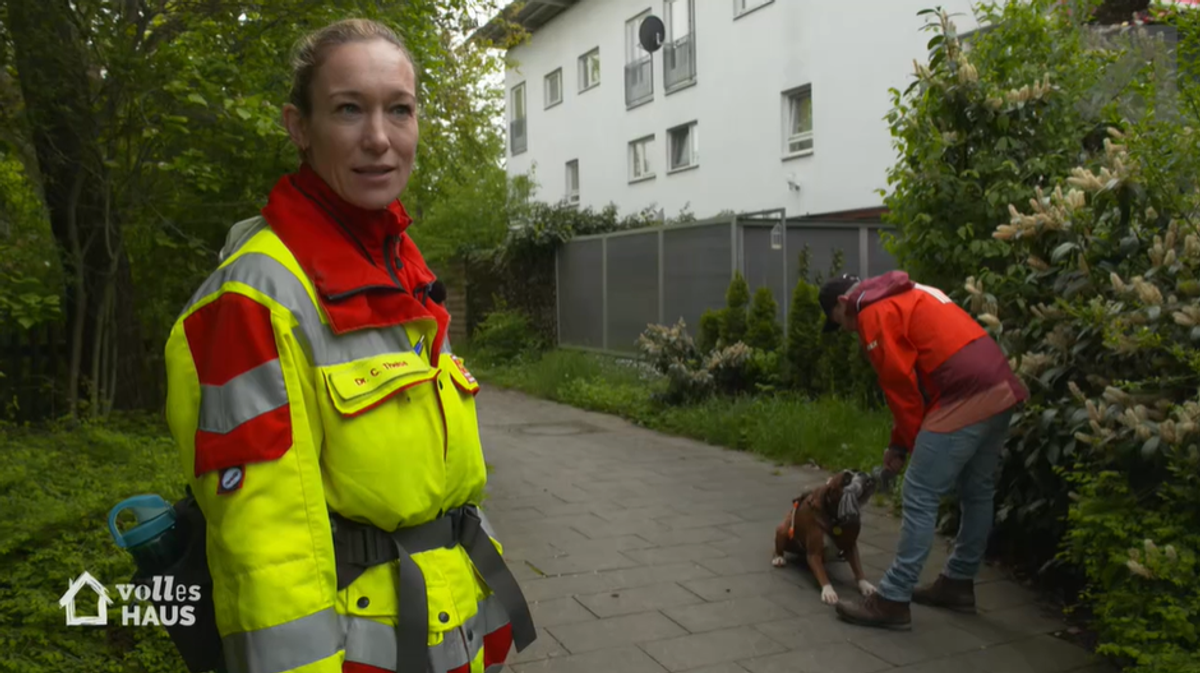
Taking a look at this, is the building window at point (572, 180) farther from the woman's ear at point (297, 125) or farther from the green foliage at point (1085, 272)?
the woman's ear at point (297, 125)

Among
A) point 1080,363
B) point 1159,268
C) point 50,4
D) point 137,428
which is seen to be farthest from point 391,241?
point 137,428

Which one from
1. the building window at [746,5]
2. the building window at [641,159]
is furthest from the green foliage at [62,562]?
the building window at [641,159]

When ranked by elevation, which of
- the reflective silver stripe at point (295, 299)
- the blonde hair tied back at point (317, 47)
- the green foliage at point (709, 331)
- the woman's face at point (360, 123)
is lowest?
the green foliage at point (709, 331)

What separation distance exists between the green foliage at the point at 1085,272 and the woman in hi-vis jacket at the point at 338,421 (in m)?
3.04

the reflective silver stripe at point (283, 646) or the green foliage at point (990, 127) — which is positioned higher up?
the green foliage at point (990, 127)

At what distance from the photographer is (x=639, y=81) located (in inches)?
907

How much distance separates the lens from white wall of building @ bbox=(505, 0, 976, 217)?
1580 cm

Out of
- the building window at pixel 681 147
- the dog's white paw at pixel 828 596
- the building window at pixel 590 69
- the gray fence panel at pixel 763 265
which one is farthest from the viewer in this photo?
the building window at pixel 590 69

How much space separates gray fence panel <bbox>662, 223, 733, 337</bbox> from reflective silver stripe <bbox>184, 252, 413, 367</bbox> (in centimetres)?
1081

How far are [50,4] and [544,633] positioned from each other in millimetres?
4728

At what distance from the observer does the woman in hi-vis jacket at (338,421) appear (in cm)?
152

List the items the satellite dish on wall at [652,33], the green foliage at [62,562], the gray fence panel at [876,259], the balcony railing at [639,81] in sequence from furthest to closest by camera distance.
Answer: the balcony railing at [639,81]
the satellite dish on wall at [652,33]
the gray fence panel at [876,259]
the green foliage at [62,562]

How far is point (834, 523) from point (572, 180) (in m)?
22.6

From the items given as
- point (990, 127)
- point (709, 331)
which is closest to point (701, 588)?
point (990, 127)
